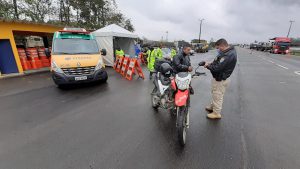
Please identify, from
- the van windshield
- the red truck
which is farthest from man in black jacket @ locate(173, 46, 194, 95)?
the red truck

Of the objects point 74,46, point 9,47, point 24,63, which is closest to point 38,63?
point 24,63

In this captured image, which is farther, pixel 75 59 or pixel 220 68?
pixel 75 59

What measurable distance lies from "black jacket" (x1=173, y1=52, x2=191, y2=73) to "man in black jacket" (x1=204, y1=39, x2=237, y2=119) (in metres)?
0.52

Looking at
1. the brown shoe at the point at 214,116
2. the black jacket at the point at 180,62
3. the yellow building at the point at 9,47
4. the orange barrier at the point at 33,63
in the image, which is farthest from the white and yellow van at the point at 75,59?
the orange barrier at the point at 33,63

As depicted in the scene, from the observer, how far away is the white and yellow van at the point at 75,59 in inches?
263

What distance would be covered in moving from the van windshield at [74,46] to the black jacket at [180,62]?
4902mm

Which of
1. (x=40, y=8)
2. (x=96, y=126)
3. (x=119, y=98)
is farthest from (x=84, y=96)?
(x=40, y=8)

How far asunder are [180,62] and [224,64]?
101 centimetres

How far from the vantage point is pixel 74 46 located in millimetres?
7824

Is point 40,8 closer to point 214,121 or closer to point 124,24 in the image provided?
point 124,24

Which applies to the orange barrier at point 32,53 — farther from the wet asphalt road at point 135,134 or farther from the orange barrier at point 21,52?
the wet asphalt road at point 135,134

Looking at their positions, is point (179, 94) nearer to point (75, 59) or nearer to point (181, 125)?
point (181, 125)

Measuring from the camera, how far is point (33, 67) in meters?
12.2

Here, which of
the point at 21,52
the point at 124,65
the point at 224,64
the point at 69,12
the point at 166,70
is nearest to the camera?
the point at 166,70
